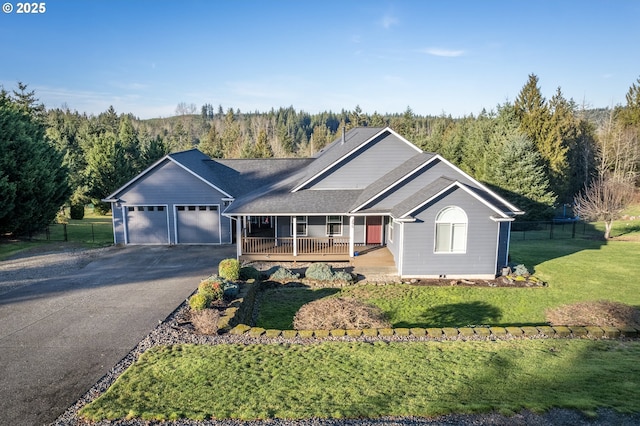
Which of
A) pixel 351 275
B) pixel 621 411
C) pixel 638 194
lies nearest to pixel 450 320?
pixel 351 275

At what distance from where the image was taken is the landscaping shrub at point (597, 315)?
10875 millimetres

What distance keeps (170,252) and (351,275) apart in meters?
11.0

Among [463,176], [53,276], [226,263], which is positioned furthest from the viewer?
[463,176]

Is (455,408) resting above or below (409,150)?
below

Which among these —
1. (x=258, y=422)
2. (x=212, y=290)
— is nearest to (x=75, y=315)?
(x=212, y=290)

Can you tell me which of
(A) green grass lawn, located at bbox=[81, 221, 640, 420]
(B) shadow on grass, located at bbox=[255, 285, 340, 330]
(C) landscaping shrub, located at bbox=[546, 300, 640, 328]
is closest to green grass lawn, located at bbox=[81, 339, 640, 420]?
(A) green grass lawn, located at bbox=[81, 221, 640, 420]

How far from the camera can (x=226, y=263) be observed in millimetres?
14617

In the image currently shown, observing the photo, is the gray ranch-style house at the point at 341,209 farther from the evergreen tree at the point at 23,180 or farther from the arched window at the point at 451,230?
the evergreen tree at the point at 23,180

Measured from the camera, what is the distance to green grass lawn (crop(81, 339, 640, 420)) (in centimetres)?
680

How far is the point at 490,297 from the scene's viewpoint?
1494 centimetres

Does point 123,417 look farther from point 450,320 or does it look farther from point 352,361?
point 450,320

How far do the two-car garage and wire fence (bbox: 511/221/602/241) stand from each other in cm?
2281

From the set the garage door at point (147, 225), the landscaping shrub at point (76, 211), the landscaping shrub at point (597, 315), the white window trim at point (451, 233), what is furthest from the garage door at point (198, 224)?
the landscaping shrub at point (76, 211)

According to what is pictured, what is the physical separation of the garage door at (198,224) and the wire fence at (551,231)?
22.6 m
